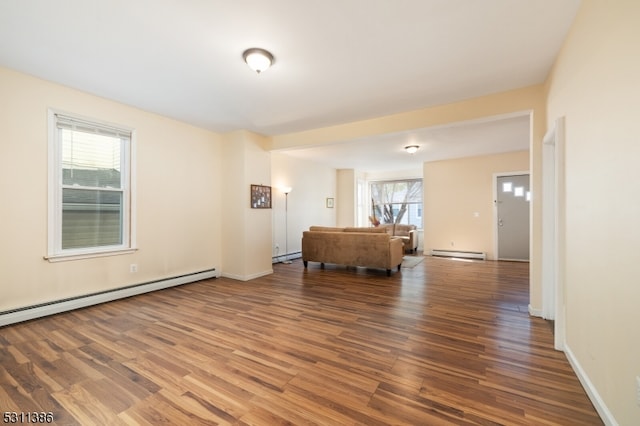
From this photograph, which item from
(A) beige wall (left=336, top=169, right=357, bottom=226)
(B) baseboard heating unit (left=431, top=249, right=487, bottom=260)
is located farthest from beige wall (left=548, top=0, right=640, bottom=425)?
(A) beige wall (left=336, top=169, right=357, bottom=226)

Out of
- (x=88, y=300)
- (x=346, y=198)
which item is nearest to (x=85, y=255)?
(x=88, y=300)

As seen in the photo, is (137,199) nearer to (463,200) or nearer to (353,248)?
(353,248)

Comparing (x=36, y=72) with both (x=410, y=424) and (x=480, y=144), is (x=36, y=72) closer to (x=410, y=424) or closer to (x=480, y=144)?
(x=410, y=424)

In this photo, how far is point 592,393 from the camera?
167cm

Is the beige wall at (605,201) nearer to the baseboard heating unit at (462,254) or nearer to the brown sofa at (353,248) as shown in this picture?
the brown sofa at (353,248)

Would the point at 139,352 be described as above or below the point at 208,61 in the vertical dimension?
below

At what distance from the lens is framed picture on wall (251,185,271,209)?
4922 millimetres

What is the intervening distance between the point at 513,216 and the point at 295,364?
658 centimetres

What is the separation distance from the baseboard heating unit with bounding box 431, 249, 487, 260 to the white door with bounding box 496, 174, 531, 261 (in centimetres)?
40

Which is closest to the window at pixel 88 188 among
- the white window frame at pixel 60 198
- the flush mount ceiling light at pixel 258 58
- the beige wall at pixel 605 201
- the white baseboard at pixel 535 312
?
the white window frame at pixel 60 198

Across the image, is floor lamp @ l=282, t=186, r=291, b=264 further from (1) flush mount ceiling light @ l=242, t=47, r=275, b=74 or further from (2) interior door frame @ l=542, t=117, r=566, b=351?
(2) interior door frame @ l=542, t=117, r=566, b=351

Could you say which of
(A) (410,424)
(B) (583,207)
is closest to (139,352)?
(A) (410,424)

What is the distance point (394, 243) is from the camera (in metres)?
5.25

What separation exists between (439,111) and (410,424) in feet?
11.6
